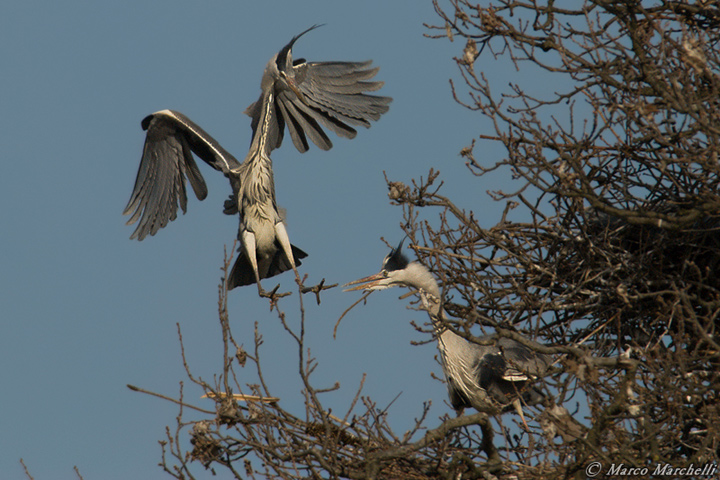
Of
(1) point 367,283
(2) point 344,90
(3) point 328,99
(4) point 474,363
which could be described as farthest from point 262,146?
(4) point 474,363

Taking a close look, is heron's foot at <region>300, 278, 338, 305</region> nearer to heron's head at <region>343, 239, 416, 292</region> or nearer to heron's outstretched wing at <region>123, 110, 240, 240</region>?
heron's head at <region>343, 239, 416, 292</region>

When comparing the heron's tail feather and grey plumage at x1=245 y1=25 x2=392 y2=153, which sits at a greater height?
grey plumage at x1=245 y1=25 x2=392 y2=153

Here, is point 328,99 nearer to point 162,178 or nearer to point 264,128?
point 264,128

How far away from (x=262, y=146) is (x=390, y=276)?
149 cm

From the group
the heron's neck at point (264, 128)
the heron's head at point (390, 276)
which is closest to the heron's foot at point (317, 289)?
the heron's head at point (390, 276)

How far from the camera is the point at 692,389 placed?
3.54m

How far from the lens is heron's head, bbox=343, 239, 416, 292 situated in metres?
5.12

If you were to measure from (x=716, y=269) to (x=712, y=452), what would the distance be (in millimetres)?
1239

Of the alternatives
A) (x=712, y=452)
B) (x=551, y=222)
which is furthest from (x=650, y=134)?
(x=712, y=452)

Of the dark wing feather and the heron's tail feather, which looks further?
the heron's tail feather

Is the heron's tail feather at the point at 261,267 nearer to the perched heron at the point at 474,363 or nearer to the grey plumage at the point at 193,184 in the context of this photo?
the grey plumage at the point at 193,184

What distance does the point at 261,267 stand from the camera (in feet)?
20.4

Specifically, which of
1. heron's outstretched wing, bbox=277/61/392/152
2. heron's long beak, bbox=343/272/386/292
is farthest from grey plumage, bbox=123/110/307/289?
heron's long beak, bbox=343/272/386/292

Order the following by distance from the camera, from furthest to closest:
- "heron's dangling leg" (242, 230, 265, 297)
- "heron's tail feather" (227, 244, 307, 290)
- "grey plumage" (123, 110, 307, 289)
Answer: "heron's tail feather" (227, 244, 307, 290) → "grey plumage" (123, 110, 307, 289) → "heron's dangling leg" (242, 230, 265, 297)
